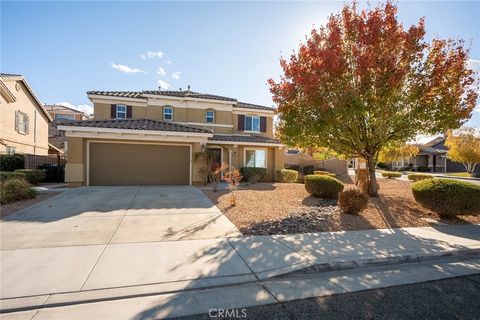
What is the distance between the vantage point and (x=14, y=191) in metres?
10.4

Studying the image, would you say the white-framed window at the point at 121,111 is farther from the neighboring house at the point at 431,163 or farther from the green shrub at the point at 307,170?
the neighboring house at the point at 431,163

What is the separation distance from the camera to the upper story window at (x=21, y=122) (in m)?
20.7

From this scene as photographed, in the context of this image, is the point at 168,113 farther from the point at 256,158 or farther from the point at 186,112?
the point at 256,158

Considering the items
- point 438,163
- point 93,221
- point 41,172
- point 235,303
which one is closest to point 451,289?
point 235,303

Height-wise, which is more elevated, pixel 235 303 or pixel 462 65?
pixel 462 65

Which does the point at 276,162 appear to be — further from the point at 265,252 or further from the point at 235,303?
the point at 235,303

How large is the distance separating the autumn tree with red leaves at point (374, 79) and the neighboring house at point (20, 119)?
1980 cm

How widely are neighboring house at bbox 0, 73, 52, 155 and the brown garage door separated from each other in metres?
8.73

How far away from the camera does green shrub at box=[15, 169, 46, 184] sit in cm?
1548

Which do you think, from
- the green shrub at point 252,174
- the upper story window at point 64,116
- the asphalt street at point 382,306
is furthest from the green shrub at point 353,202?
the upper story window at point 64,116

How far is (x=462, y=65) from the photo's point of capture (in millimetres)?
9781

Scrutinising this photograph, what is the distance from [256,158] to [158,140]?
8207 millimetres

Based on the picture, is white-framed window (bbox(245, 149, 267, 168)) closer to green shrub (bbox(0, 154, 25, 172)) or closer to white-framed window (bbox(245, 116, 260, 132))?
white-framed window (bbox(245, 116, 260, 132))

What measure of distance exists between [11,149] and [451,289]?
26.2m
